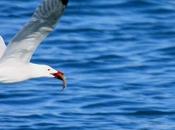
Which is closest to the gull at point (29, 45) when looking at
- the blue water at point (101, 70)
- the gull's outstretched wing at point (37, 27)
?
the gull's outstretched wing at point (37, 27)

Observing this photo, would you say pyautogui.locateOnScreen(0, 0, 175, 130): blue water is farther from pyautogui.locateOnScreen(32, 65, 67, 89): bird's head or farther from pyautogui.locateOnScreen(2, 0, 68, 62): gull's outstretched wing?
pyautogui.locateOnScreen(2, 0, 68, 62): gull's outstretched wing

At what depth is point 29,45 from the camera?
13852 millimetres

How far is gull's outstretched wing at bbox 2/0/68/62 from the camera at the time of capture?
13.3 m

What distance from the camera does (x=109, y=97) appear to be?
18.2 m

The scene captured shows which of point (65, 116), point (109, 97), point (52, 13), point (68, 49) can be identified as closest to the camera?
point (52, 13)

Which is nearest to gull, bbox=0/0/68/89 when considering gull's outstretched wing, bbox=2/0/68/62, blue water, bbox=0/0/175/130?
gull's outstretched wing, bbox=2/0/68/62

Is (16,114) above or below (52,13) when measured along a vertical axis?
below

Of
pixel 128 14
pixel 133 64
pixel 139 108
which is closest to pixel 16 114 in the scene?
pixel 139 108

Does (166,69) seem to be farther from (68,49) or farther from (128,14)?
(128,14)

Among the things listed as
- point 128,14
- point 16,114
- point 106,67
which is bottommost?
point 16,114

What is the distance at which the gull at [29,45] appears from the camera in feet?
43.8

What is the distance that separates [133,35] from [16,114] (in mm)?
5682

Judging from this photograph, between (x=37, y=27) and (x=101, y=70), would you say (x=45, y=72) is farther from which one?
(x=101, y=70)

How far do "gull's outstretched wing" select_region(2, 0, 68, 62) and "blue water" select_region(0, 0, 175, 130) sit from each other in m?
→ 2.86
